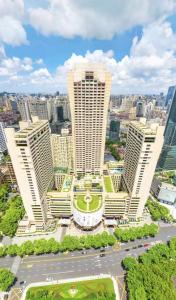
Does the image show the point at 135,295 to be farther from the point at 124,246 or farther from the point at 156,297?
the point at 124,246

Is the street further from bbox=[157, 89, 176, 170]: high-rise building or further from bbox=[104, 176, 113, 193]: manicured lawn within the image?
bbox=[157, 89, 176, 170]: high-rise building

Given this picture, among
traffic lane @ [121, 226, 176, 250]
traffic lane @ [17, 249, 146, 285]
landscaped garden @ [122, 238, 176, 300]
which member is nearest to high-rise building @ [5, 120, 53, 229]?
traffic lane @ [17, 249, 146, 285]

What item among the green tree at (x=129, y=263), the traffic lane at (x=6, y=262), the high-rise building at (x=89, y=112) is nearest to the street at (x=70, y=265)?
the traffic lane at (x=6, y=262)

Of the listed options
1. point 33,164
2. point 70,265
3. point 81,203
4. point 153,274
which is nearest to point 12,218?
point 33,164

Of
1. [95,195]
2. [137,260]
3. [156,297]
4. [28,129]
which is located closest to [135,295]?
[156,297]

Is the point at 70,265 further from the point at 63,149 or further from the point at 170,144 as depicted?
the point at 170,144
